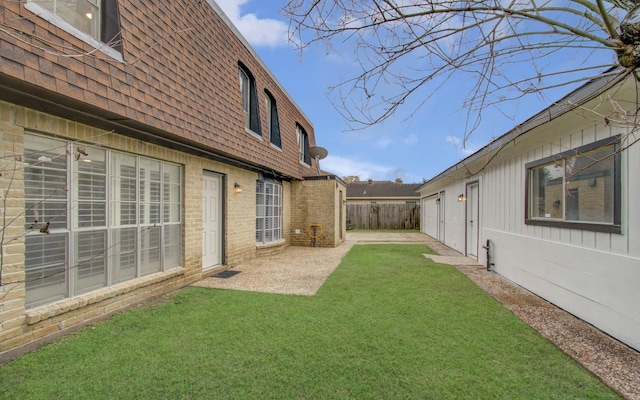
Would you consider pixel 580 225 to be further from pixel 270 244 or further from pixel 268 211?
pixel 268 211

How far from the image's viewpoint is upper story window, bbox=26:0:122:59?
10.4ft

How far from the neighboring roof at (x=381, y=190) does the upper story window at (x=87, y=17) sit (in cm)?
2220

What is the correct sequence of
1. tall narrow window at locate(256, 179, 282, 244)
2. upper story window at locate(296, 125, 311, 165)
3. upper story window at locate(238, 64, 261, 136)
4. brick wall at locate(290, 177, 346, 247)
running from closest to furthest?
upper story window at locate(238, 64, 261, 136) < tall narrow window at locate(256, 179, 282, 244) < brick wall at locate(290, 177, 346, 247) < upper story window at locate(296, 125, 311, 165)

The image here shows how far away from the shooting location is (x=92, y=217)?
4.01 metres

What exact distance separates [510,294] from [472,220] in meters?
4.26

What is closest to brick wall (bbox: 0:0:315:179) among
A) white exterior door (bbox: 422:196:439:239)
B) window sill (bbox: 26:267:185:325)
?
window sill (bbox: 26:267:185:325)

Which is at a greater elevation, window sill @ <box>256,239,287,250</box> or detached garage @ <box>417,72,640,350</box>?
detached garage @ <box>417,72,640,350</box>

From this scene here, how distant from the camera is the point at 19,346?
3105 millimetres

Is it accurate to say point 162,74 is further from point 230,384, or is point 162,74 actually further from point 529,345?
point 529,345

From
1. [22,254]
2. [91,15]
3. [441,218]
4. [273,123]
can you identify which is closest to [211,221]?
[22,254]

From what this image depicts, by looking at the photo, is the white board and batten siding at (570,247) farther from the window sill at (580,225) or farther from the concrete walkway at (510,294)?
the concrete walkway at (510,294)

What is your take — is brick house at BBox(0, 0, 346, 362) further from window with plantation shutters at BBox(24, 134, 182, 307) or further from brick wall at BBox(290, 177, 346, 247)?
brick wall at BBox(290, 177, 346, 247)

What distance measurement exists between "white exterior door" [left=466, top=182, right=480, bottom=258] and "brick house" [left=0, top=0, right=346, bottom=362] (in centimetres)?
685

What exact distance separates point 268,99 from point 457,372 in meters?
9.18
